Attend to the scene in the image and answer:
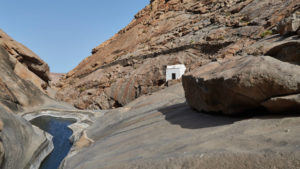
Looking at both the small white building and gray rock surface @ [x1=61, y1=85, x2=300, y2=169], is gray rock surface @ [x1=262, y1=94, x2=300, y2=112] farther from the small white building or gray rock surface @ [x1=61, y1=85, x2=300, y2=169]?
the small white building

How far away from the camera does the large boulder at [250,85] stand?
3838 millimetres

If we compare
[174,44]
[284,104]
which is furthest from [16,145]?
[174,44]

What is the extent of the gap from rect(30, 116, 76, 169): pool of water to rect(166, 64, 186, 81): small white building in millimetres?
9060

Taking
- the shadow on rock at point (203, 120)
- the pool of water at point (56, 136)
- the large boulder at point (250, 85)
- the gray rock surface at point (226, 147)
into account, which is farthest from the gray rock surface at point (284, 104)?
the pool of water at point (56, 136)

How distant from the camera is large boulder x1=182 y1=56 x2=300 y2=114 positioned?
12.6ft

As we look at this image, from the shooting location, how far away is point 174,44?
2305 centimetres

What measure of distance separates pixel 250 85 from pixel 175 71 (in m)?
14.4

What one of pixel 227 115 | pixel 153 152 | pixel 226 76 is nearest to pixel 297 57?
pixel 226 76

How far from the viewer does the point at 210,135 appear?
403cm

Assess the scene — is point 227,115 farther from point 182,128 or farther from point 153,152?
point 153,152

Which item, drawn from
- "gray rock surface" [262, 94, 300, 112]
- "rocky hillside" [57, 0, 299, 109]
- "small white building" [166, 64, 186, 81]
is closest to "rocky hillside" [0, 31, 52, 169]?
"rocky hillside" [57, 0, 299, 109]

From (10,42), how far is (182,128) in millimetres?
25404

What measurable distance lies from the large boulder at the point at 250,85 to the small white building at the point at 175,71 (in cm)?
1273

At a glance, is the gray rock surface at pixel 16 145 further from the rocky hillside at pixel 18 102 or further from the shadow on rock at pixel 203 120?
the shadow on rock at pixel 203 120
